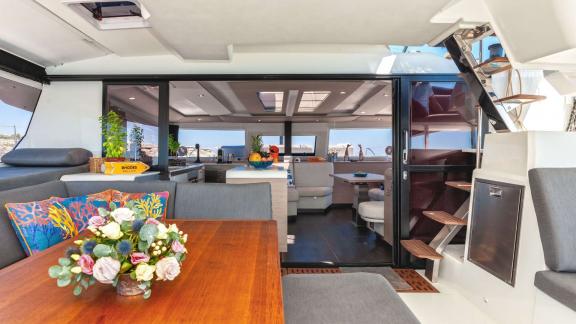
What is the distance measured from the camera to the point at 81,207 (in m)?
1.90

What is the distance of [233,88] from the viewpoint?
486cm

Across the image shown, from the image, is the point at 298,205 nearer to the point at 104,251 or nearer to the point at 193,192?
the point at 193,192

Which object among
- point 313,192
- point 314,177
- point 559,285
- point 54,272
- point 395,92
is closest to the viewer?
point 54,272

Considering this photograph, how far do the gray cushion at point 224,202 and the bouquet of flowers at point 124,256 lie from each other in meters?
1.26

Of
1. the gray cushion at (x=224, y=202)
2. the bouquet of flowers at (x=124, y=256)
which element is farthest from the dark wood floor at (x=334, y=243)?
the bouquet of flowers at (x=124, y=256)

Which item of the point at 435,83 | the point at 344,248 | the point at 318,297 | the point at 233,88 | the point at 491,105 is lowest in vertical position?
the point at 344,248

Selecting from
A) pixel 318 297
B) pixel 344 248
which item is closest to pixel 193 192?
pixel 318 297

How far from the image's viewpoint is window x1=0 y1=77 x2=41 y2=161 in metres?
2.70

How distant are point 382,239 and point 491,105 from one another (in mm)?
2119

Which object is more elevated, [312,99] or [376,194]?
[312,99]

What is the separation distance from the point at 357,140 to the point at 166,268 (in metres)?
8.78

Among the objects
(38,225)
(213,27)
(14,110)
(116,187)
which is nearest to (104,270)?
(38,225)

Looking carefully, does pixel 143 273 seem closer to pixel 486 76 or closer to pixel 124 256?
pixel 124 256

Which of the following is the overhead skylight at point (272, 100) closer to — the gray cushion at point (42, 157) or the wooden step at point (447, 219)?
the gray cushion at point (42, 157)
